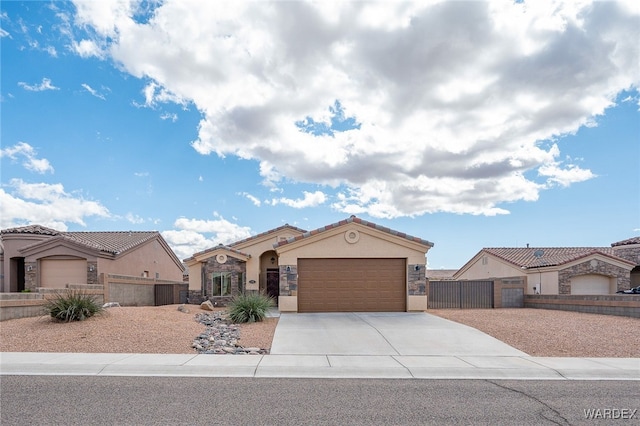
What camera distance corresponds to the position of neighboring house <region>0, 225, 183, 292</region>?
25.1 m

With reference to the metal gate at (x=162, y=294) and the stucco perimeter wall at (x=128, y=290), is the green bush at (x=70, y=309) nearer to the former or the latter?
the stucco perimeter wall at (x=128, y=290)

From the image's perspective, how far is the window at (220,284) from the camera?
27.6 metres

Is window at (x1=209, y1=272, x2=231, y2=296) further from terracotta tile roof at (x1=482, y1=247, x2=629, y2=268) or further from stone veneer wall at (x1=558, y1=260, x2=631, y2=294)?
stone veneer wall at (x1=558, y1=260, x2=631, y2=294)

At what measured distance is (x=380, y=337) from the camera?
44.6 feet

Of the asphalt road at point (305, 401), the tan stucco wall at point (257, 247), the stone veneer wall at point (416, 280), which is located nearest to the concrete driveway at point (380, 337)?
the stone veneer wall at point (416, 280)

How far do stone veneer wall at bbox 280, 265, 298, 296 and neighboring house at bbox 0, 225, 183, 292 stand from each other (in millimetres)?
11528

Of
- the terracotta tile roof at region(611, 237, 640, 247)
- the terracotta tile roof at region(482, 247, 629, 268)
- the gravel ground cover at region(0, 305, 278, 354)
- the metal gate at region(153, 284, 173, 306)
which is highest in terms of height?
the terracotta tile roof at region(611, 237, 640, 247)

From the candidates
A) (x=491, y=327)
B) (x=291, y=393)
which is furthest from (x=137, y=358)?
(x=491, y=327)

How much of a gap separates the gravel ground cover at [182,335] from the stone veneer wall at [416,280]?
3.23 meters

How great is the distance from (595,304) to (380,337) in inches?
472

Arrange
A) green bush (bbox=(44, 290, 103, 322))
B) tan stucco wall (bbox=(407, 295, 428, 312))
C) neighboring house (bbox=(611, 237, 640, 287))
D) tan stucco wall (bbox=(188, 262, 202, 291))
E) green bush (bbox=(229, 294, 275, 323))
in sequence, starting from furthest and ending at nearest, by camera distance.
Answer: neighboring house (bbox=(611, 237, 640, 287)), tan stucco wall (bbox=(188, 262, 202, 291)), tan stucco wall (bbox=(407, 295, 428, 312)), green bush (bbox=(229, 294, 275, 323)), green bush (bbox=(44, 290, 103, 322))

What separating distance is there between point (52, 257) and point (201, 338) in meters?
17.1

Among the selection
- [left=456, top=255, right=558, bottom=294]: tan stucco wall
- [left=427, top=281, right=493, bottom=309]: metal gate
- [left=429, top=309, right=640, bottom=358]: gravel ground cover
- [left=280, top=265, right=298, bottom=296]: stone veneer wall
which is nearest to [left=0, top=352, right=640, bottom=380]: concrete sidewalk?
[left=429, top=309, right=640, bottom=358]: gravel ground cover

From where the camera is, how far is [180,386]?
818 cm
